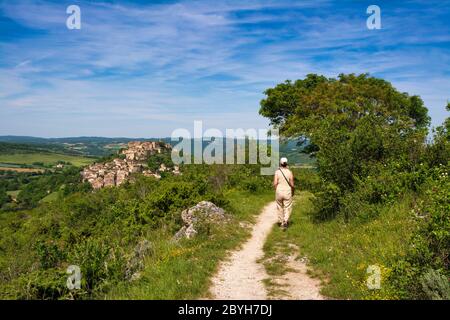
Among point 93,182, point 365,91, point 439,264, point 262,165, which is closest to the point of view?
point 439,264

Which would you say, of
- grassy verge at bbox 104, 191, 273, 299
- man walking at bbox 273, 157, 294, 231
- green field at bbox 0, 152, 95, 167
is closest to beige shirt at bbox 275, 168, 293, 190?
man walking at bbox 273, 157, 294, 231

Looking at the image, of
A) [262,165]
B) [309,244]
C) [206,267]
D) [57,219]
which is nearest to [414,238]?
[309,244]

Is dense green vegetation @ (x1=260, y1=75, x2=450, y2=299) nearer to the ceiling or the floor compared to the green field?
nearer to the ceiling

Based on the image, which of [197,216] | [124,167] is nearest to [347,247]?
[197,216]

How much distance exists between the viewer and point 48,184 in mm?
104625

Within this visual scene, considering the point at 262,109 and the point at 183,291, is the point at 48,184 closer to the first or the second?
the point at 262,109

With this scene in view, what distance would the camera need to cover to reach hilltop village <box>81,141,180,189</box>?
267 ft

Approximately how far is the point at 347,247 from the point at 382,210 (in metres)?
2.54

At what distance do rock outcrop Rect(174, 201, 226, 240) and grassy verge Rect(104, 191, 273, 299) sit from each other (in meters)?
0.52

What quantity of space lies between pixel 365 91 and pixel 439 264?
26.7m

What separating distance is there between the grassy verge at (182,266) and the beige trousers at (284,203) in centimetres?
155

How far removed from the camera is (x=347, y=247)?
9477 mm

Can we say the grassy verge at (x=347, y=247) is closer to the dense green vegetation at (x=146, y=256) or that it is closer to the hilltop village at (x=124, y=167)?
the dense green vegetation at (x=146, y=256)

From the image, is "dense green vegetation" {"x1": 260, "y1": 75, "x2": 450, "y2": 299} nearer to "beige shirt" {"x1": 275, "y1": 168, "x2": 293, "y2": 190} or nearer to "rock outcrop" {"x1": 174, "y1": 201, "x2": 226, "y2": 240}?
"beige shirt" {"x1": 275, "y1": 168, "x2": 293, "y2": 190}
